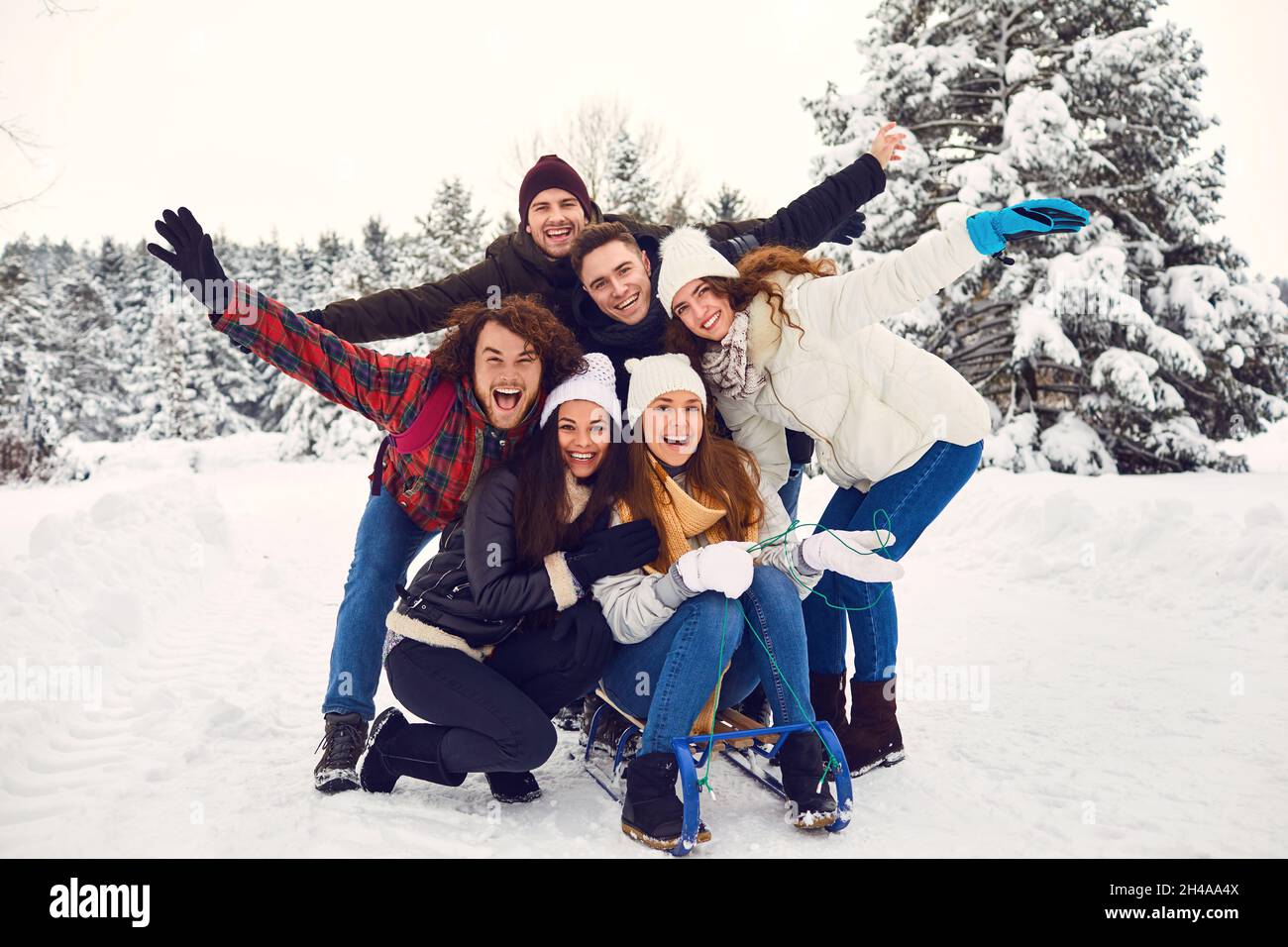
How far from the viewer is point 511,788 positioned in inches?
112

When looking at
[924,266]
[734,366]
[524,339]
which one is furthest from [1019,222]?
[524,339]

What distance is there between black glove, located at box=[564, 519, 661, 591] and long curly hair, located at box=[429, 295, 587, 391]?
2.02 feet

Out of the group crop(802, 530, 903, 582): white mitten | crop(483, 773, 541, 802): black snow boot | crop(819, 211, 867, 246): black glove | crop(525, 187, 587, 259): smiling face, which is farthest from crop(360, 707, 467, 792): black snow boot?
crop(819, 211, 867, 246): black glove

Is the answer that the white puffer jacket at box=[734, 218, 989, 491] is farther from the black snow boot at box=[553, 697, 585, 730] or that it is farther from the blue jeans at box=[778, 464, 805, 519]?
the black snow boot at box=[553, 697, 585, 730]

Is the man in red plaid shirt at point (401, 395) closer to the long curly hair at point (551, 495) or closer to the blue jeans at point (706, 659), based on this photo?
the long curly hair at point (551, 495)

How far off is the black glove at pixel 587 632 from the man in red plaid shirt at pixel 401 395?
0.63 m

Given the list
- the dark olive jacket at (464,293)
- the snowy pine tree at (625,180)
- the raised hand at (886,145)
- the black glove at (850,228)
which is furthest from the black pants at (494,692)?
the snowy pine tree at (625,180)

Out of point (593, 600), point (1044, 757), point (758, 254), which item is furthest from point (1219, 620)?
point (593, 600)

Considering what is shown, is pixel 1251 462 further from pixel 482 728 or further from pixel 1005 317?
pixel 482 728

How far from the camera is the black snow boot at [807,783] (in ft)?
8.26

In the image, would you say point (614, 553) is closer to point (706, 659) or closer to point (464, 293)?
point (706, 659)

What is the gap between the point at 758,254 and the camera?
3172mm

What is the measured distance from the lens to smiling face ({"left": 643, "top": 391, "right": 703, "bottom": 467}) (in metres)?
2.87
